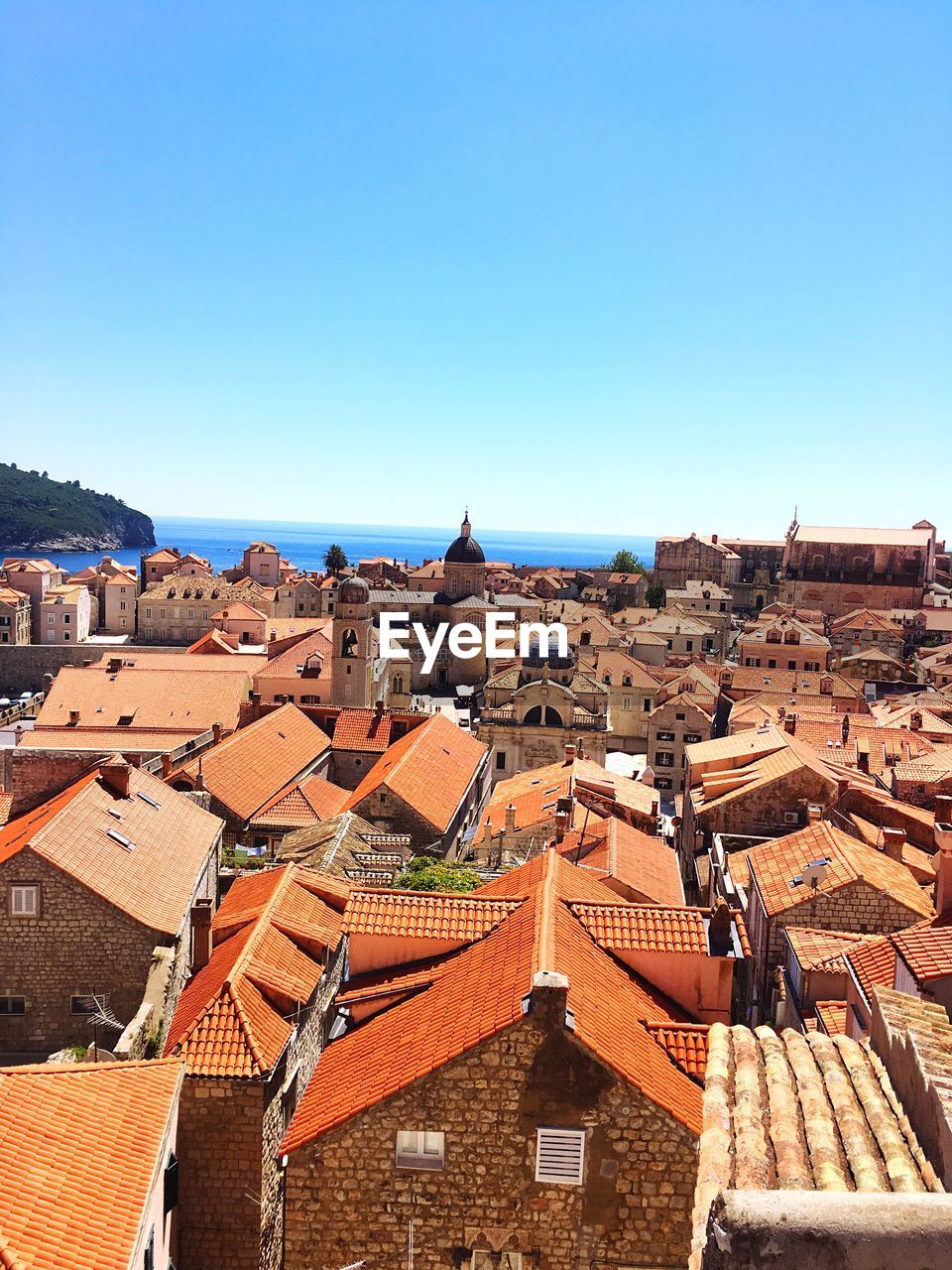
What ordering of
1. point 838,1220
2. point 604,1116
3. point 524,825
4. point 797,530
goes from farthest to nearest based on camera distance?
point 797,530, point 524,825, point 604,1116, point 838,1220

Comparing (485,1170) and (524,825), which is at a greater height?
(485,1170)

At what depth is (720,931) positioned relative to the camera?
1448cm

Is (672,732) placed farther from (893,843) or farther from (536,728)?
(893,843)

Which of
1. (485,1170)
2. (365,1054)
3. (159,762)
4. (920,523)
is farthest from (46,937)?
(920,523)

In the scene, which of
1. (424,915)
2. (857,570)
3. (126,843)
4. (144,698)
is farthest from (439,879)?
(857,570)

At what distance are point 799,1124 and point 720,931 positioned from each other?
31.2 ft

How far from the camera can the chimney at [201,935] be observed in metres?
18.2

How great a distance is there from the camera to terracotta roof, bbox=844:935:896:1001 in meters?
15.2

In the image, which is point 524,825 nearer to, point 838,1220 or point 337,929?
point 337,929

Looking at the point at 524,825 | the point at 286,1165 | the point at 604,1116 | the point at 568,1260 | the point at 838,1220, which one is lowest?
the point at 524,825

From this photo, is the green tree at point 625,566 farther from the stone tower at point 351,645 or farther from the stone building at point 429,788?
the stone building at point 429,788

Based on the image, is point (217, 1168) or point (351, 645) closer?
point (217, 1168)

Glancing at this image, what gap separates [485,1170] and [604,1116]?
4.35 ft

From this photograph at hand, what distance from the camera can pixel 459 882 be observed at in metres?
22.7
